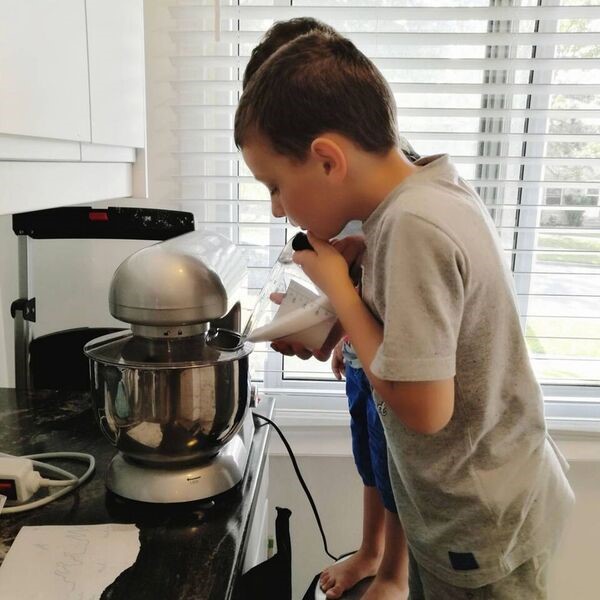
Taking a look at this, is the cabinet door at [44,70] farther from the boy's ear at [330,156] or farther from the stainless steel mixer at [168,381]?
the boy's ear at [330,156]

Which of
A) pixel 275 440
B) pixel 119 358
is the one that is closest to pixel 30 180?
pixel 119 358

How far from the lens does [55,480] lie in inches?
33.1

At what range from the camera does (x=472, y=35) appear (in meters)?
1.38

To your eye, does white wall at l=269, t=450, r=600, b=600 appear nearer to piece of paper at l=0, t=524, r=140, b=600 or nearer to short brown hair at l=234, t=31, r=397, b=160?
piece of paper at l=0, t=524, r=140, b=600

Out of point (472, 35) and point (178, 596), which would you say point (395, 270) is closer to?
point (178, 596)

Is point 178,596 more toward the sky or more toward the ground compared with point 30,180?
more toward the ground

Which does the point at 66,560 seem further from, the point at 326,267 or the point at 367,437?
the point at 367,437

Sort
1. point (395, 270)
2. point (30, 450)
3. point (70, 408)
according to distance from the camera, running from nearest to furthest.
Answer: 1. point (395, 270)
2. point (30, 450)
3. point (70, 408)

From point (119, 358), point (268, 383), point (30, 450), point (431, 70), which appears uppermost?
point (431, 70)

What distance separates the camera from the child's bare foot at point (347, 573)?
1069mm

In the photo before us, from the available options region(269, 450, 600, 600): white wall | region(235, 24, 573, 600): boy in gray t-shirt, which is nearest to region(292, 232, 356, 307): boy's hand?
region(235, 24, 573, 600): boy in gray t-shirt

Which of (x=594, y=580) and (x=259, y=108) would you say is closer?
(x=259, y=108)

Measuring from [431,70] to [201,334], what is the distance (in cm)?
99

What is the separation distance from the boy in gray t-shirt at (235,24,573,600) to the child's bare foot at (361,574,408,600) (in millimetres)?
207
